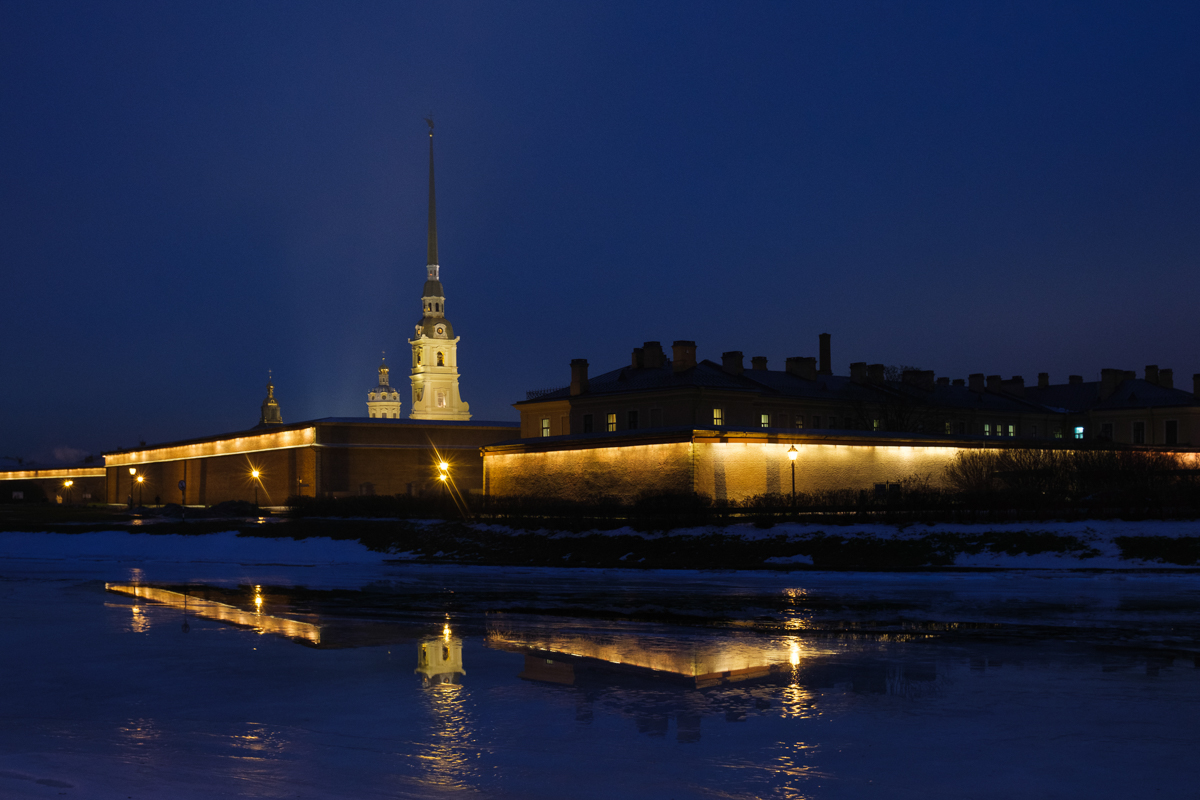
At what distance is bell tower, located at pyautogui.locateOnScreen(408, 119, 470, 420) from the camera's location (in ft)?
599

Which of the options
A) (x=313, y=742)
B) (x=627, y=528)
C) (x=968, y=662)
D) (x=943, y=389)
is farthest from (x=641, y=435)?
(x=943, y=389)

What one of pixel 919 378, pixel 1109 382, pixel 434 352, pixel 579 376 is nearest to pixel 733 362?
pixel 579 376

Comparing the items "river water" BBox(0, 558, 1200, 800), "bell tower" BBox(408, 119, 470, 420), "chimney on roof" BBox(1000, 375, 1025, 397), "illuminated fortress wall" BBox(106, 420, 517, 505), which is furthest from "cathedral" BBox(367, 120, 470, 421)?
"river water" BBox(0, 558, 1200, 800)

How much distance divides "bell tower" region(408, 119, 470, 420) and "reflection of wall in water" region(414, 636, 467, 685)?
16449 cm

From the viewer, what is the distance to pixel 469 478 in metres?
80.7

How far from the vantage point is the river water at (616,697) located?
31.5 ft

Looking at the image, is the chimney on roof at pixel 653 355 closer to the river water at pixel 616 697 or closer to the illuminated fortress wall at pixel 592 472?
the illuminated fortress wall at pixel 592 472

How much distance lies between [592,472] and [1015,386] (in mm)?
60952

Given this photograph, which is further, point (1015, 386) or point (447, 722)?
point (1015, 386)

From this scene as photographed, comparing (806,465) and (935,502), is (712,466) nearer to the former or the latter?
(806,465)

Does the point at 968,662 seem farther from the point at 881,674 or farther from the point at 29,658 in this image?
the point at 29,658

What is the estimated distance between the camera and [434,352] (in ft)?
604

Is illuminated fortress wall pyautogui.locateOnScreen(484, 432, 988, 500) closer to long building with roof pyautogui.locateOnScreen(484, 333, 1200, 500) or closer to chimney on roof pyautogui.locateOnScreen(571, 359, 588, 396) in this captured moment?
long building with roof pyautogui.locateOnScreen(484, 333, 1200, 500)

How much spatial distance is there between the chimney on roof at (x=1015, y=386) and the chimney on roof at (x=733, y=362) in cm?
3509
